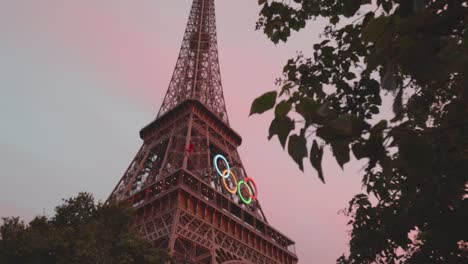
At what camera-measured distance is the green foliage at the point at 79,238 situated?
55.8 feet

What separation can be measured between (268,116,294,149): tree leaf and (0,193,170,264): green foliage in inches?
615

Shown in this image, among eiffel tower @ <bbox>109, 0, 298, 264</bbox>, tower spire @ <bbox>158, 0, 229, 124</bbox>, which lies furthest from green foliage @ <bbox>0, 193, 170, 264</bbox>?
tower spire @ <bbox>158, 0, 229, 124</bbox>

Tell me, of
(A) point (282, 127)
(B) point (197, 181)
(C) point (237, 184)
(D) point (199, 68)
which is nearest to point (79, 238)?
(A) point (282, 127)

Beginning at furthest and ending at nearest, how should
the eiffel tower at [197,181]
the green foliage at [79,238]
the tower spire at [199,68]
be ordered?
the tower spire at [199,68] → the eiffel tower at [197,181] → the green foliage at [79,238]

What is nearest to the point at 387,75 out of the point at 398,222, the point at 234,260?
the point at 398,222

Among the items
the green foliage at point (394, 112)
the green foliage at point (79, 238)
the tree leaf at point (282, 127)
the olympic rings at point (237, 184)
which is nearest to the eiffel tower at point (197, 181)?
the olympic rings at point (237, 184)

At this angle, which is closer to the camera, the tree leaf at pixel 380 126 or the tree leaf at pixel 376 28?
the tree leaf at pixel 380 126

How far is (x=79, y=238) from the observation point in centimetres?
1745

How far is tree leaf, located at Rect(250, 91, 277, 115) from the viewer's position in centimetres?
239

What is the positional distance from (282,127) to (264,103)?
186 mm

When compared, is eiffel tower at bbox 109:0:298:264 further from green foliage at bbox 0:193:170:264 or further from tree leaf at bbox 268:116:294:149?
tree leaf at bbox 268:116:294:149

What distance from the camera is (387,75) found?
7.06 ft

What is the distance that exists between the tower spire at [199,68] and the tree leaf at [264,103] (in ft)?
149

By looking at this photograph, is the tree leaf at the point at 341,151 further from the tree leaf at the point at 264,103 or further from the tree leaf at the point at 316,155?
the tree leaf at the point at 264,103
